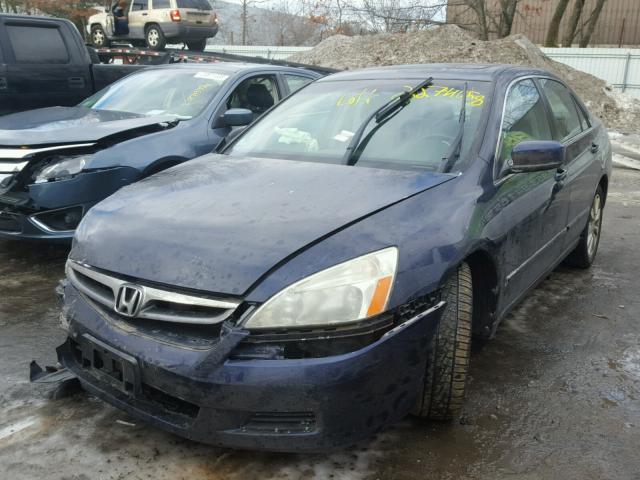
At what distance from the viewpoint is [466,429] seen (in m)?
2.74

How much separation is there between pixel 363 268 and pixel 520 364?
163cm

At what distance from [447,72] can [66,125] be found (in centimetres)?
312

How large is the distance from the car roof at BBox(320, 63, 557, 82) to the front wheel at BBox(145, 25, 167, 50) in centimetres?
1394

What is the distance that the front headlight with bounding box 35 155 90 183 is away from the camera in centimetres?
450

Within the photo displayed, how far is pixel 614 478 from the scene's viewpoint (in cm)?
243

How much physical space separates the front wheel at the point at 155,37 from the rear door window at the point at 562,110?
14016mm

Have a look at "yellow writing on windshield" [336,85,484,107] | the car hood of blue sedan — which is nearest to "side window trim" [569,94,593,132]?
"yellow writing on windshield" [336,85,484,107]

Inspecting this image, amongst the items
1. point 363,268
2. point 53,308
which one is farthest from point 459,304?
point 53,308

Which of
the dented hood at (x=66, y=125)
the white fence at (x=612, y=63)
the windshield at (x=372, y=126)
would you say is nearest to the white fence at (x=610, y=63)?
the white fence at (x=612, y=63)

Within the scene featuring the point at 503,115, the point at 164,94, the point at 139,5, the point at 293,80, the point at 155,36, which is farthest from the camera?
the point at 139,5

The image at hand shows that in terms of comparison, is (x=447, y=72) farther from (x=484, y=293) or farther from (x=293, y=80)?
(x=293, y=80)

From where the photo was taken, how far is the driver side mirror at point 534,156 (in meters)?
3.04

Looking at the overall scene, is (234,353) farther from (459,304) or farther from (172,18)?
(172,18)

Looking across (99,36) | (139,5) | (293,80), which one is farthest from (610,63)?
(293,80)
